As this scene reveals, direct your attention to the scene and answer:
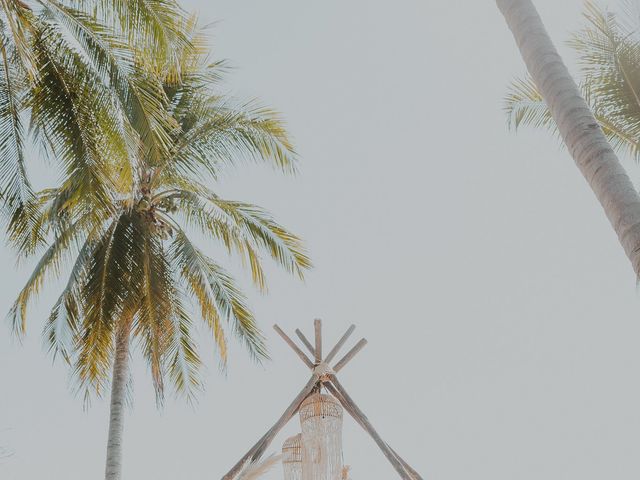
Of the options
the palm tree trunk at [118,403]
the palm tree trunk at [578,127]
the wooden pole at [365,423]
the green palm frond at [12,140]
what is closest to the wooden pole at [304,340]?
the wooden pole at [365,423]

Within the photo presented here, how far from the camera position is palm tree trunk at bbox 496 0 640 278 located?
9.65 feet

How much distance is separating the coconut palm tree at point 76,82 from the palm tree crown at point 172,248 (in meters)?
1.51

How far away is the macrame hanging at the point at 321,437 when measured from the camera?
6910 millimetres

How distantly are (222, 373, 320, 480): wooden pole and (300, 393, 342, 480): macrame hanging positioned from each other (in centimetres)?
31

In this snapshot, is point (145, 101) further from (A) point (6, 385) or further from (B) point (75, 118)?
(A) point (6, 385)

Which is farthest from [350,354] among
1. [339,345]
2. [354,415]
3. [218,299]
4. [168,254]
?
[168,254]

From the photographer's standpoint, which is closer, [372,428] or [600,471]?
[372,428]

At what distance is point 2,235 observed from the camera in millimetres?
7734

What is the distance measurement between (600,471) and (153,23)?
351 inches

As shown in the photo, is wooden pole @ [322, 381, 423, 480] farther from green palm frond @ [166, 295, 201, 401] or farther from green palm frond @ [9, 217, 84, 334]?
green palm frond @ [9, 217, 84, 334]

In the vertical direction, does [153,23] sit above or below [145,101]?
above

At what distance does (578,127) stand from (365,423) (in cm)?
501

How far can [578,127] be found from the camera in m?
3.30

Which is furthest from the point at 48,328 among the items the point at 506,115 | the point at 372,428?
the point at 506,115
